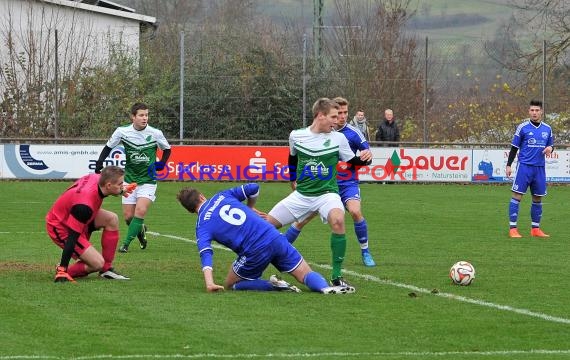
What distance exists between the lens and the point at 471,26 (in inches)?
6009

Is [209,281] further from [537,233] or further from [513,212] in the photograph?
[537,233]

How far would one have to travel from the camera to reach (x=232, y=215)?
10.9 metres

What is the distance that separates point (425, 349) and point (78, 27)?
31755 millimetres

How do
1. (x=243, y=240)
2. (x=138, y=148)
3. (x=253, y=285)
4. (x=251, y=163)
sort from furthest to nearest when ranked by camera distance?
(x=251, y=163)
(x=138, y=148)
(x=253, y=285)
(x=243, y=240)

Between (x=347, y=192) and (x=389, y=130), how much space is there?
59.3ft

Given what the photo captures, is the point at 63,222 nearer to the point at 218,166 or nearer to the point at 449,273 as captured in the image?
the point at 449,273

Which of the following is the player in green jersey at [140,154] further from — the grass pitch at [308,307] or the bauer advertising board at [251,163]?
the bauer advertising board at [251,163]

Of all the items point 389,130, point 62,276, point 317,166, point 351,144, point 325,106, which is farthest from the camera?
point 389,130

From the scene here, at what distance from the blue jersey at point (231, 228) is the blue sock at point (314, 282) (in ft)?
1.65

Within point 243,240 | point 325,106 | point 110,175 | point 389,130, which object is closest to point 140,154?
point 110,175

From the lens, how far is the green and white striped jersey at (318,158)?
12.0 m

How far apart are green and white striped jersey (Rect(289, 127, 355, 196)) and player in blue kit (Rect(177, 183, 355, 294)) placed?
97cm

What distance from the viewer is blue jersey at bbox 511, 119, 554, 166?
59.9 feet

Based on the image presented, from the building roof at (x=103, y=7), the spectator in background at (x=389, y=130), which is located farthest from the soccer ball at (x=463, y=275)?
the building roof at (x=103, y=7)
